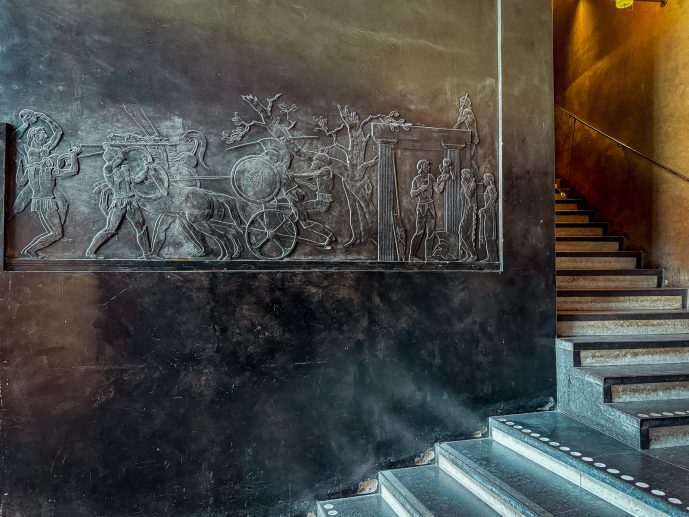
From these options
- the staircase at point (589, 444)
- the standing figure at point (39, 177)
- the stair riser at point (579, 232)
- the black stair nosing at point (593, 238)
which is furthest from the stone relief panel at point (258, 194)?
the stair riser at point (579, 232)

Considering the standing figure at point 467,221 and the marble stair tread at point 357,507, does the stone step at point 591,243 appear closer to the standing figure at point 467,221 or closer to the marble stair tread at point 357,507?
the standing figure at point 467,221

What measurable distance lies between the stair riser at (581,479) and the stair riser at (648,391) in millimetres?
660

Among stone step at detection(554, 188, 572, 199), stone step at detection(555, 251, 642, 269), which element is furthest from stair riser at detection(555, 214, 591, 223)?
stone step at detection(555, 251, 642, 269)

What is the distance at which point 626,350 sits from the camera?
341 centimetres

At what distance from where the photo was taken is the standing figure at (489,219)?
3.46 metres

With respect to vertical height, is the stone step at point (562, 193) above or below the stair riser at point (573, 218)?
above

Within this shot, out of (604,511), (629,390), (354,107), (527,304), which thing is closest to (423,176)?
(354,107)

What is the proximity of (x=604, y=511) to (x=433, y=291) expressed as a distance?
1658mm

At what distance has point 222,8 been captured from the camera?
299 centimetres

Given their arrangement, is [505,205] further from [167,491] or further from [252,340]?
[167,491]

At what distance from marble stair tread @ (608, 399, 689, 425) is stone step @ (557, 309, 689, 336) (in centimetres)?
82

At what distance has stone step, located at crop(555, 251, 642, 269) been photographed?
484 centimetres

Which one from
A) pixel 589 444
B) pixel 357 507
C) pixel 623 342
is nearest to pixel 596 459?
pixel 589 444

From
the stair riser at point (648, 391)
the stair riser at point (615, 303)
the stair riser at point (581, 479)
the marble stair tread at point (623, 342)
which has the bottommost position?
the stair riser at point (581, 479)
